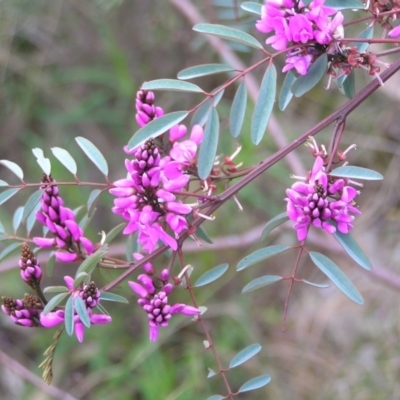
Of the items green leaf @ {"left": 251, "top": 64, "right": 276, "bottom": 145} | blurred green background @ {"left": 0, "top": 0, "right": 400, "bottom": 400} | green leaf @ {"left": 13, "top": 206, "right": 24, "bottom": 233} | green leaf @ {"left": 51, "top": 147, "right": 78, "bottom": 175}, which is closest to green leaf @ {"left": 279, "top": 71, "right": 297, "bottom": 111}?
green leaf @ {"left": 251, "top": 64, "right": 276, "bottom": 145}

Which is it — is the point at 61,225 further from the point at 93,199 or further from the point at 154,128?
the point at 154,128

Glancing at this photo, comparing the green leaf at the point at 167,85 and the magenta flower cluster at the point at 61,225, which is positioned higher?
the green leaf at the point at 167,85

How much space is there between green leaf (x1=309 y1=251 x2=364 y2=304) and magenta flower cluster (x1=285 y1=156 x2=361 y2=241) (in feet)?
0.21

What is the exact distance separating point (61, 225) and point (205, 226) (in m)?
1.21

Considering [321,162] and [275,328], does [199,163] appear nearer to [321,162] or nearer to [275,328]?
[321,162]

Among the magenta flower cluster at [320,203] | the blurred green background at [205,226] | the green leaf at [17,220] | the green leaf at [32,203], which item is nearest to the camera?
the magenta flower cluster at [320,203]

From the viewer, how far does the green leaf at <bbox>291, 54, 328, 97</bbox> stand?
556 mm

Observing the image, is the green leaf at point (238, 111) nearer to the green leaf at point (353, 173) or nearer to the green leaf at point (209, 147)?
the green leaf at point (209, 147)

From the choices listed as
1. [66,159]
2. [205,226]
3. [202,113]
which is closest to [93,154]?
[66,159]

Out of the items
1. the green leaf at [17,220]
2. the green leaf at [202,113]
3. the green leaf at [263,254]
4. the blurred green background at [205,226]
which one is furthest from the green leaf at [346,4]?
the blurred green background at [205,226]

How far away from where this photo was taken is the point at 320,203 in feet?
1.73

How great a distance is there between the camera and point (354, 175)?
1.79 feet

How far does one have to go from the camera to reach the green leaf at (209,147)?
1.90 feet

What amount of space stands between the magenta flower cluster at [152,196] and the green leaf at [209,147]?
0.07 feet
